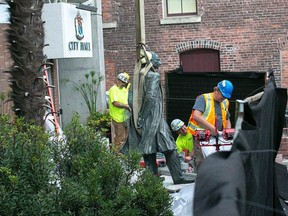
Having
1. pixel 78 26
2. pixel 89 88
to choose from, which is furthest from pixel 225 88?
pixel 89 88

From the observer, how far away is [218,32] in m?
21.6

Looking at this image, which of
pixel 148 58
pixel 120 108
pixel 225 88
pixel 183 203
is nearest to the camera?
pixel 183 203

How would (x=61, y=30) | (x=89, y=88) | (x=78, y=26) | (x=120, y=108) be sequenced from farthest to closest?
(x=89, y=88)
(x=78, y=26)
(x=61, y=30)
(x=120, y=108)

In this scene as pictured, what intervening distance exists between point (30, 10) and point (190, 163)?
408 centimetres

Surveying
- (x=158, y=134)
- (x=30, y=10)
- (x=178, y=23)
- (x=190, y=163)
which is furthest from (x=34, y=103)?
(x=178, y=23)

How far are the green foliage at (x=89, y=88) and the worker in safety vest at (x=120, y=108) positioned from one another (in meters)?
3.04

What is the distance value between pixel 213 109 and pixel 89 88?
9572 millimetres

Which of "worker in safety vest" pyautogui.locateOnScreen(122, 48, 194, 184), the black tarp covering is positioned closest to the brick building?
"worker in safety vest" pyautogui.locateOnScreen(122, 48, 194, 184)

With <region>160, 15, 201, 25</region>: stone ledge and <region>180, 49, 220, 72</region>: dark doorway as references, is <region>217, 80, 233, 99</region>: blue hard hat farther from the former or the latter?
<region>160, 15, 201, 25</region>: stone ledge

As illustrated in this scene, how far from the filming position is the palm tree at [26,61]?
24.7 ft

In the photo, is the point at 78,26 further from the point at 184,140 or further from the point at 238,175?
the point at 238,175

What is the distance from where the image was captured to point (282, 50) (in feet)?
70.6

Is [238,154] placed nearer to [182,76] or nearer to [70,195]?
[70,195]

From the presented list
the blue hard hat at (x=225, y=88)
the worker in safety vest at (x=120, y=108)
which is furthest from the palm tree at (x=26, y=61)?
the worker in safety vest at (x=120, y=108)
